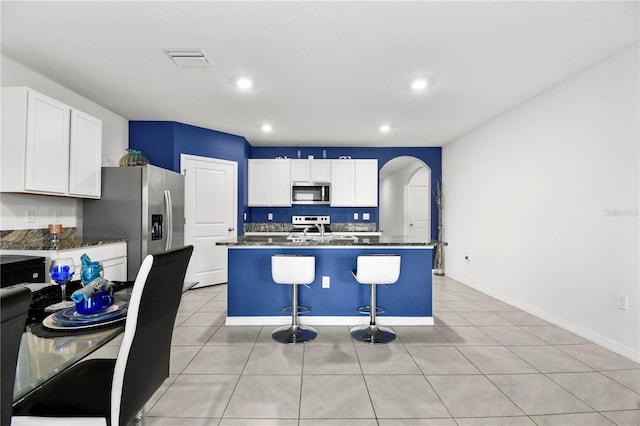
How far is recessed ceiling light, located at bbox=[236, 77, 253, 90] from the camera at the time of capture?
127 inches

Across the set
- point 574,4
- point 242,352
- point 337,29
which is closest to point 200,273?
point 242,352

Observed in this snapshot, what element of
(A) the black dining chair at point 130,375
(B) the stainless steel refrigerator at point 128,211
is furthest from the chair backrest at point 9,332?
(B) the stainless steel refrigerator at point 128,211

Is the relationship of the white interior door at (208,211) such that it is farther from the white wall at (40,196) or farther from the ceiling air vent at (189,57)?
the ceiling air vent at (189,57)

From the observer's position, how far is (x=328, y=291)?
3.42 metres

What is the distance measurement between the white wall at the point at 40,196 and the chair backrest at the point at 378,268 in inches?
131

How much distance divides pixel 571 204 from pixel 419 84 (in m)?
2.01

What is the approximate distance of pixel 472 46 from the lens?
8.43 ft

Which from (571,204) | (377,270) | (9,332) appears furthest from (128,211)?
(571,204)

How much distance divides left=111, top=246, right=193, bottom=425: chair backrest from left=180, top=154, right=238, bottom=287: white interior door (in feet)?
12.0

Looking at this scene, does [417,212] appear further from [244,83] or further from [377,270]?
[244,83]

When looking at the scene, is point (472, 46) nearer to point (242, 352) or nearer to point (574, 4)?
point (574, 4)

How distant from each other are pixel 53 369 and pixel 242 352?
204 cm

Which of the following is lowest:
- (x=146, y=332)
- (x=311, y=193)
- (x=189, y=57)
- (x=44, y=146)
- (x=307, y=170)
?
(x=146, y=332)

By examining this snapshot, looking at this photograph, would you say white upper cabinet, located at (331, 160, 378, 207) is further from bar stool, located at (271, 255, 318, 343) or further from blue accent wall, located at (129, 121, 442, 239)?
bar stool, located at (271, 255, 318, 343)
